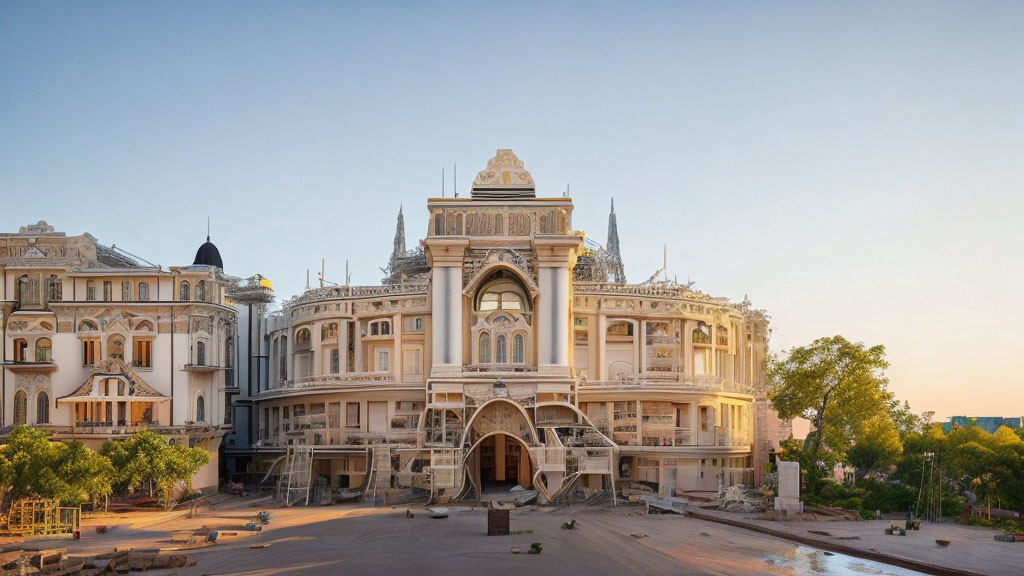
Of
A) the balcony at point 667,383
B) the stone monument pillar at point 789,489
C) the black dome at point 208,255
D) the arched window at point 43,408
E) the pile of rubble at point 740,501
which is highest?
the black dome at point 208,255

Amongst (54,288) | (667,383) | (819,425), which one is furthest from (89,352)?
(819,425)

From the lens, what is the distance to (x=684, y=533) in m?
54.7

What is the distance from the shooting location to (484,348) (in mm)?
78188

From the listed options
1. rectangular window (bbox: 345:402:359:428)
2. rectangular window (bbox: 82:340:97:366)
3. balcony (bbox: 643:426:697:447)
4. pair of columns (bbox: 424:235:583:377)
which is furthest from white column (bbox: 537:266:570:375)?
rectangular window (bbox: 82:340:97:366)

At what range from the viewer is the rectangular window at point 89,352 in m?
75.2

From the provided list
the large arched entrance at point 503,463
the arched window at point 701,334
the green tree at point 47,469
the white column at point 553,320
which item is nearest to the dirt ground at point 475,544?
the green tree at point 47,469

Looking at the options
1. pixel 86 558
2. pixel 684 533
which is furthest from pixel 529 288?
pixel 86 558

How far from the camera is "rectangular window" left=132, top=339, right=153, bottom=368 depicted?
75.7 metres

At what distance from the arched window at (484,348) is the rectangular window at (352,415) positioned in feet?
40.7

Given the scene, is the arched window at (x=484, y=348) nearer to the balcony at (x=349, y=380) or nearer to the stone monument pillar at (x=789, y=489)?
the balcony at (x=349, y=380)

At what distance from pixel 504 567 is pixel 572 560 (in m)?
3.71

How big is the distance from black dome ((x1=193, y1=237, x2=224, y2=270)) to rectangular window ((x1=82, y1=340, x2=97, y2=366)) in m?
23.5

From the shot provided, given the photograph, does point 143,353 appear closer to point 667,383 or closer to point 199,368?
point 199,368

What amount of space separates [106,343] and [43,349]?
477 centimetres
